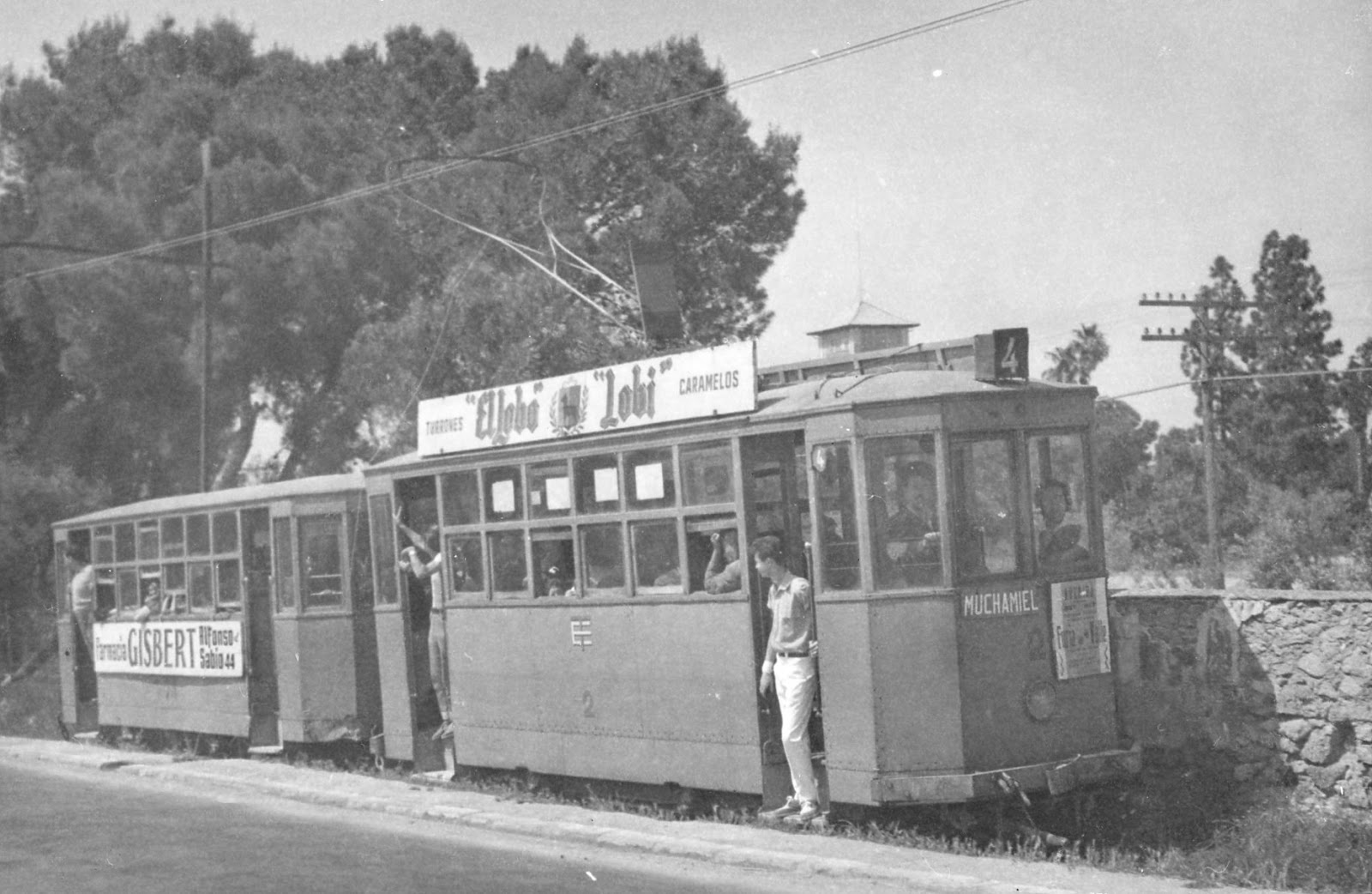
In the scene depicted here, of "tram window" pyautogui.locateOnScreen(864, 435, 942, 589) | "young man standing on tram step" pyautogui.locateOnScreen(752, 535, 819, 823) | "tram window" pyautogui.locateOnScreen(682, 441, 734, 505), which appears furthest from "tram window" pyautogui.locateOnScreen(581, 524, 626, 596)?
"tram window" pyautogui.locateOnScreen(864, 435, 942, 589)

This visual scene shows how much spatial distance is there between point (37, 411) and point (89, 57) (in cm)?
702

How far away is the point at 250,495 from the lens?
53.2 ft

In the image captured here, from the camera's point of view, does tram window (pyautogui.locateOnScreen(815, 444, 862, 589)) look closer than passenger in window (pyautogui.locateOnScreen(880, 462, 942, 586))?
No

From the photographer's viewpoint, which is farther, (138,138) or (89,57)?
(89,57)

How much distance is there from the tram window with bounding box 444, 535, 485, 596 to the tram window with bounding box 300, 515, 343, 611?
7.59 feet

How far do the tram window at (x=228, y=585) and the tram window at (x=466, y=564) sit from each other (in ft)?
12.7

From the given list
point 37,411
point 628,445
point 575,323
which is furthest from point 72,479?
point 628,445

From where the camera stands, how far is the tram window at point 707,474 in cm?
1077

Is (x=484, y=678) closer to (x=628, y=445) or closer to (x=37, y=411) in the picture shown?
(x=628, y=445)

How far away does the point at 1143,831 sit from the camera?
1035cm

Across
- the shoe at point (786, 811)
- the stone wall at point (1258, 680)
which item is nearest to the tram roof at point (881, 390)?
the stone wall at point (1258, 680)

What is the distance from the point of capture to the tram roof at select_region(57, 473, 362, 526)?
607 inches

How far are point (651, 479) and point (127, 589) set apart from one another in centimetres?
923

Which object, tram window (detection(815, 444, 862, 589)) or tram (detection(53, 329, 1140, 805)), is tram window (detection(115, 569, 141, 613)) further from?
tram window (detection(815, 444, 862, 589))
